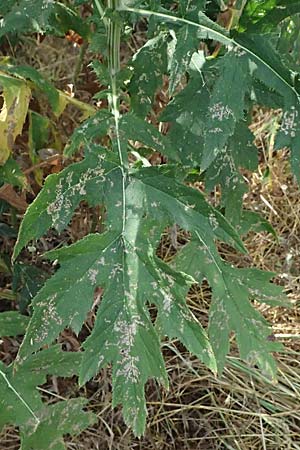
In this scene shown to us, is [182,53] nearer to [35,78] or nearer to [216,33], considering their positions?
[216,33]

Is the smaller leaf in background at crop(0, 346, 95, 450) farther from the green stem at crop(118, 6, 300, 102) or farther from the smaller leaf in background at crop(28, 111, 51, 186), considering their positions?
the green stem at crop(118, 6, 300, 102)

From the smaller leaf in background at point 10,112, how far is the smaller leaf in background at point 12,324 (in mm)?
270

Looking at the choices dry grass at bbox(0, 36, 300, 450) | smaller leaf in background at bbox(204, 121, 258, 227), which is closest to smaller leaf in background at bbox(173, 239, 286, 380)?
smaller leaf in background at bbox(204, 121, 258, 227)

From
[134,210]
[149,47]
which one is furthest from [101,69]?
[134,210]

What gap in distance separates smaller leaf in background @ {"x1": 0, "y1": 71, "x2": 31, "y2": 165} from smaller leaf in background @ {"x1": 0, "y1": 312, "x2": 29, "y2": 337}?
0.27 metres

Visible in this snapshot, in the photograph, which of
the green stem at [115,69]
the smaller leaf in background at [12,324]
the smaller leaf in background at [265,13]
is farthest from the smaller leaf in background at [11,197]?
the smaller leaf in background at [265,13]

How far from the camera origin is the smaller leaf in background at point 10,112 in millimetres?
1315

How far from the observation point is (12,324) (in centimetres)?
133

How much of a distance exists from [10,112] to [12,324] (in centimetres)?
36

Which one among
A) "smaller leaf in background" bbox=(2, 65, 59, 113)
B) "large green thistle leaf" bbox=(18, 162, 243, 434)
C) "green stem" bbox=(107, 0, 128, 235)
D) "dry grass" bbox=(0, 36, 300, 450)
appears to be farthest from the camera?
"dry grass" bbox=(0, 36, 300, 450)

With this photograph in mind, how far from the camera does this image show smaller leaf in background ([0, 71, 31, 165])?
4.32ft

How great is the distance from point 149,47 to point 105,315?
0.49 m

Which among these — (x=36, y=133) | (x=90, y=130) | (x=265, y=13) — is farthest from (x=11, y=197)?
(x=265, y=13)

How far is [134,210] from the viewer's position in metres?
1.07
